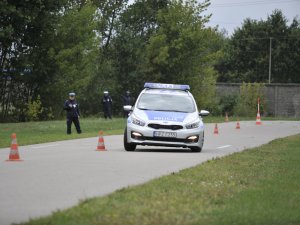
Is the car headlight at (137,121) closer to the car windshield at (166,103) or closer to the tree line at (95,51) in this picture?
the car windshield at (166,103)

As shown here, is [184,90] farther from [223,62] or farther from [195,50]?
[223,62]

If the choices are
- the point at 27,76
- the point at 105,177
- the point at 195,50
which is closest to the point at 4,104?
the point at 27,76

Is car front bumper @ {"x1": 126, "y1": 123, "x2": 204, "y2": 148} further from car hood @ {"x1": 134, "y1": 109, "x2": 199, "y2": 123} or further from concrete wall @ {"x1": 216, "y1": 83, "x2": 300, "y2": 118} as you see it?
concrete wall @ {"x1": 216, "y1": 83, "x2": 300, "y2": 118}

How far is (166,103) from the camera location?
67.5 ft

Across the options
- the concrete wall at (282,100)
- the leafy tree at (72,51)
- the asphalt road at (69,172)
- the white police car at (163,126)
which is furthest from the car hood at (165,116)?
the concrete wall at (282,100)

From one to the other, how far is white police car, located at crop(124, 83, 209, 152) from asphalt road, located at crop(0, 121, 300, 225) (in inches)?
12.3

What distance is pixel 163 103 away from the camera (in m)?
20.6

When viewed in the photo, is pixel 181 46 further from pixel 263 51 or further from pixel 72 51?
pixel 263 51

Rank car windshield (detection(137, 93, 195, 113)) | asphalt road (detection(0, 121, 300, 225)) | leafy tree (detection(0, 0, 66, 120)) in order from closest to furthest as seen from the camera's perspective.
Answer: asphalt road (detection(0, 121, 300, 225)), car windshield (detection(137, 93, 195, 113)), leafy tree (detection(0, 0, 66, 120))

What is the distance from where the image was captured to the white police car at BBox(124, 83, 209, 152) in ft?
62.9

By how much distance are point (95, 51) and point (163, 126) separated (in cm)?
3171

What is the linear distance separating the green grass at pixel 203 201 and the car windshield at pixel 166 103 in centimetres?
577

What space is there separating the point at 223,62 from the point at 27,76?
50.6 m

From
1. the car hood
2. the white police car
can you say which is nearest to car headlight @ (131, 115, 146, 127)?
the white police car
